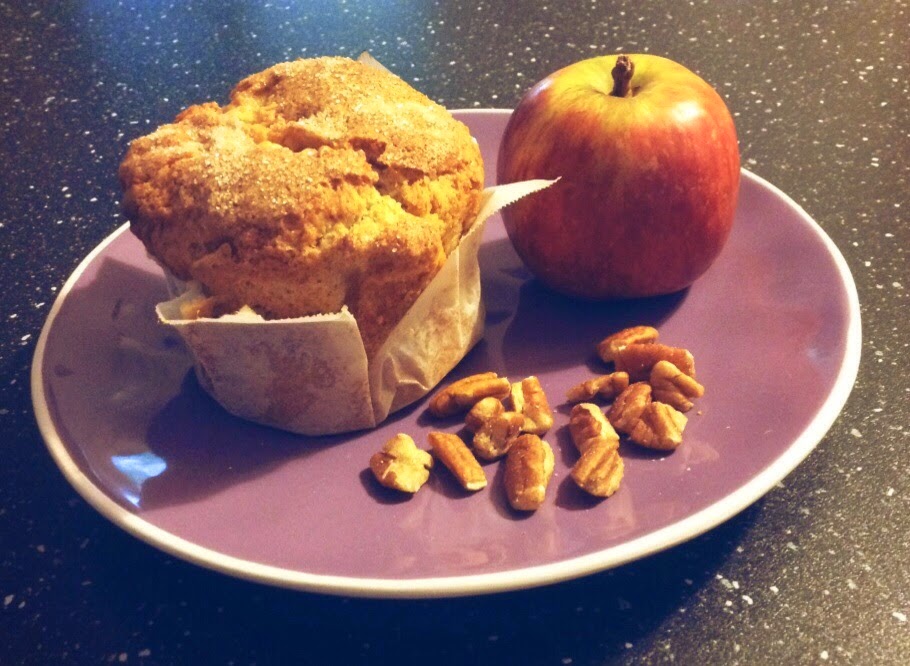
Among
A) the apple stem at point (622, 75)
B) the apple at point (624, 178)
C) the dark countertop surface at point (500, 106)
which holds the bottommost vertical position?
the dark countertop surface at point (500, 106)

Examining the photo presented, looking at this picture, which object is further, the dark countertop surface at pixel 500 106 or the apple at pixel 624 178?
the apple at pixel 624 178

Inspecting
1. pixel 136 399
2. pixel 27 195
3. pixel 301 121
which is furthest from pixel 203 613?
pixel 27 195

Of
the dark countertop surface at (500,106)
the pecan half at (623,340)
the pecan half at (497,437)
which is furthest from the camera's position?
the pecan half at (623,340)

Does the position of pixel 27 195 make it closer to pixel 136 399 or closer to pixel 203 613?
pixel 136 399

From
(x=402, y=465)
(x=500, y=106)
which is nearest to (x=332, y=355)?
(x=402, y=465)

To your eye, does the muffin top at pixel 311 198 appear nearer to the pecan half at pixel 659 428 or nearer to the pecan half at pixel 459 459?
the pecan half at pixel 459 459

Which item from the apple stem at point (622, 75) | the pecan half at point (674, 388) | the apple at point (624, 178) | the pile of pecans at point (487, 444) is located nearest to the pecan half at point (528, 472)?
the pile of pecans at point (487, 444)
